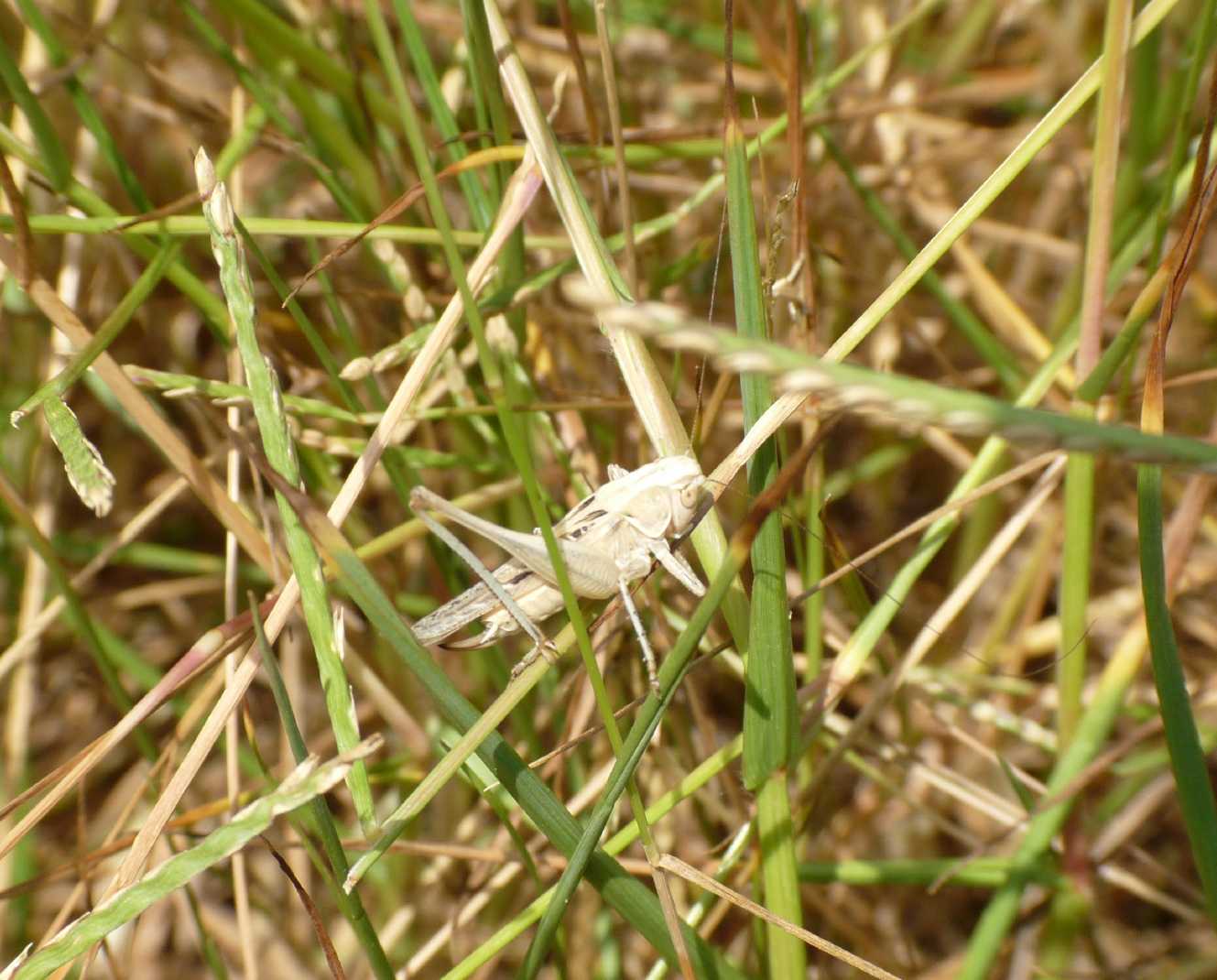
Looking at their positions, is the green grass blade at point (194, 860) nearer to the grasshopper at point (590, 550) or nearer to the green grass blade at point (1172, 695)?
the grasshopper at point (590, 550)

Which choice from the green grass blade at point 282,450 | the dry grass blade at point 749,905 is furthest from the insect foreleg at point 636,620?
the green grass blade at point 282,450

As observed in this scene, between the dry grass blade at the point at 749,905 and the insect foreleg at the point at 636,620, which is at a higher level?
the insect foreleg at the point at 636,620

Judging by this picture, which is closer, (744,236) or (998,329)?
(744,236)

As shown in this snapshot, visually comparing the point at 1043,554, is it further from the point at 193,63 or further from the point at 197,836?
the point at 193,63

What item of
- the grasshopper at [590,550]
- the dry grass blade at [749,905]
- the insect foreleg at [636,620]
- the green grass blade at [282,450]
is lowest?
the dry grass blade at [749,905]

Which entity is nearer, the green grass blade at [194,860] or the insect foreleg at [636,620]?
the green grass blade at [194,860]

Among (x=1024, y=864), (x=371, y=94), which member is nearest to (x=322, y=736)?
(x=371, y=94)

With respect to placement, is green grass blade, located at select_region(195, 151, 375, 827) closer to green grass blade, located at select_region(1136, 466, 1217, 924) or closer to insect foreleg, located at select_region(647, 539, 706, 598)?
insect foreleg, located at select_region(647, 539, 706, 598)

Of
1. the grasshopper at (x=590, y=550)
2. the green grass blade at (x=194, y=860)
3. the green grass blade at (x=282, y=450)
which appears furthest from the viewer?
the grasshopper at (x=590, y=550)

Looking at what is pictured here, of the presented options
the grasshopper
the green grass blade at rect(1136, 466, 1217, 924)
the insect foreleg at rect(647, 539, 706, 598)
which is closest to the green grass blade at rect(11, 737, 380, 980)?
the grasshopper
